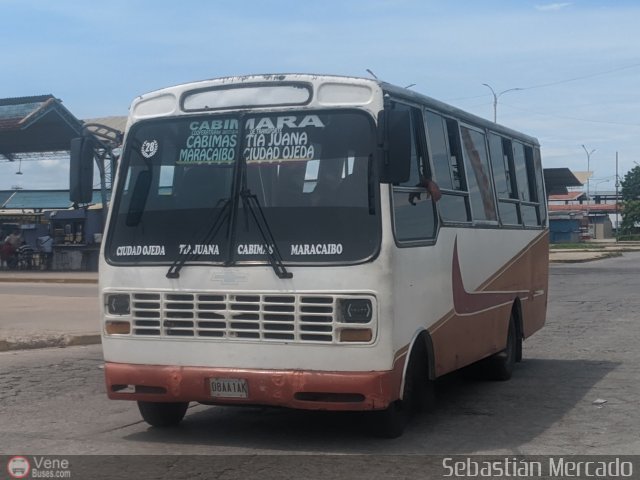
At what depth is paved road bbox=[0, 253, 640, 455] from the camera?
752 centimetres

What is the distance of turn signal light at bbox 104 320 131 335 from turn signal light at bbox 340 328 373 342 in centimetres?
176

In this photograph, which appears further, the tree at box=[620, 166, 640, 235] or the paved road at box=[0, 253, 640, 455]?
the tree at box=[620, 166, 640, 235]

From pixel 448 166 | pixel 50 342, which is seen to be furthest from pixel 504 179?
pixel 50 342

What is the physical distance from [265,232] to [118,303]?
1348mm

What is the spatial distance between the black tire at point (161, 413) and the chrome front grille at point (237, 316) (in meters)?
0.89

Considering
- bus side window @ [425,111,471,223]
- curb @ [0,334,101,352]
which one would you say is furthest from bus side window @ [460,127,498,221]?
curb @ [0,334,101,352]

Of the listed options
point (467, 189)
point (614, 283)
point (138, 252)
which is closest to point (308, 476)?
point (138, 252)

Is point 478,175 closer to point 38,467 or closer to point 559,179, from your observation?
point 38,467

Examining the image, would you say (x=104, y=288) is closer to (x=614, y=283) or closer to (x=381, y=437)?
(x=381, y=437)

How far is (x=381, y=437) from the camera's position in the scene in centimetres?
767

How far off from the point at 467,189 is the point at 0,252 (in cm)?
3200

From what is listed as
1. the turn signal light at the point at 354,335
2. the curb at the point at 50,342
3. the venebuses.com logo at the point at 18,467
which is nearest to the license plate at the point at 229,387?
the turn signal light at the point at 354,335

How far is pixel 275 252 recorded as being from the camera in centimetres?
725

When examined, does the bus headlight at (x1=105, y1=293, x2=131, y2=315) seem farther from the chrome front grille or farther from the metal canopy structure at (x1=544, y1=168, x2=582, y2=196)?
the metal canopy structure at (x1=544, y1=168, x2=582, y2=196)
